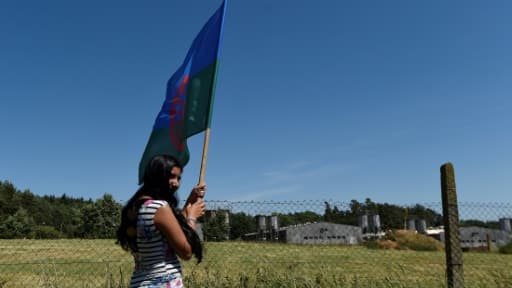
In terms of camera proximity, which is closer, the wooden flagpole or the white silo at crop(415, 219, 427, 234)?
the wooden flagpole

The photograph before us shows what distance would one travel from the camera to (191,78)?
4484mm

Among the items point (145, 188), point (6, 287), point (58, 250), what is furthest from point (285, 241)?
point (145, 188)

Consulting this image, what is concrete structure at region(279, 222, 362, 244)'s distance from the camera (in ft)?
29.4

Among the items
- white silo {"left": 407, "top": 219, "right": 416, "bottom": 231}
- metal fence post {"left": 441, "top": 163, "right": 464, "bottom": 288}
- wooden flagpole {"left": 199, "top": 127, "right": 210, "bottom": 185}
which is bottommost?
white silo {"left": 407, "top": 219, "right": 416, "bottom": 231}

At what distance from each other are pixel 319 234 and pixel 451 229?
20.3 ft

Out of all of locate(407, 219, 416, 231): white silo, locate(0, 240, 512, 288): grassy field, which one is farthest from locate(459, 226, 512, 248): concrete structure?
locate(407, 219, 416, 231): white silo

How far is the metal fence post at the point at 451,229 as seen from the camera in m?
5.38

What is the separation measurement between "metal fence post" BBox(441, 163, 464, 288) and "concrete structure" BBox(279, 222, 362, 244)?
2.85 m

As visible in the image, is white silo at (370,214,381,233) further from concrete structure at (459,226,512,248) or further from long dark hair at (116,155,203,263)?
long dark hair at (116,155,203,263)

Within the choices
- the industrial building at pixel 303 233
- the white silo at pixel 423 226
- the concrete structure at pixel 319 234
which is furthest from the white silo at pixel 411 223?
the industrial building at pixel 303 233

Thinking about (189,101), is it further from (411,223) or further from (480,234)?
(411,223)

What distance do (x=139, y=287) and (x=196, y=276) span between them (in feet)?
9.05

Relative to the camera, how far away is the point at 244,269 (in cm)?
697

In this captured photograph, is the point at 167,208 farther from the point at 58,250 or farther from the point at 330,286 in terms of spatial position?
the point at 58,250
